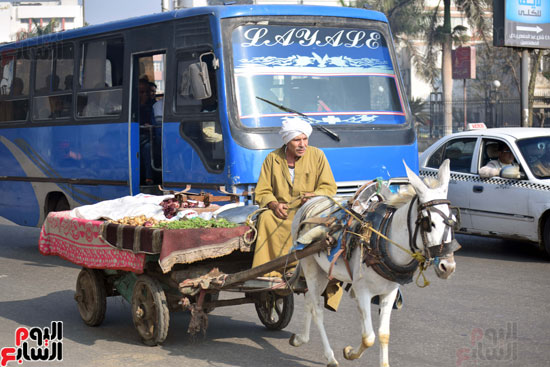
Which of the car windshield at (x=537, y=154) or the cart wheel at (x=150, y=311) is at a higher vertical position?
the car windshield at (x=537, y=154)

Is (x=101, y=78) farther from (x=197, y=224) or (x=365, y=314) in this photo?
(x=365, y=314)

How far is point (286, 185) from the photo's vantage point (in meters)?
6.97

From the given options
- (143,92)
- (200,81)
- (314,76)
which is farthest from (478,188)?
(143,92)

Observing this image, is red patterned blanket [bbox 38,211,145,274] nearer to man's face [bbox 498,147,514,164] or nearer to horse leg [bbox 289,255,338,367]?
horse leg [bbox 289,255,338,367]

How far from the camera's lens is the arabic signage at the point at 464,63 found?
161ft

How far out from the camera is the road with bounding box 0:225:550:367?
6.74m

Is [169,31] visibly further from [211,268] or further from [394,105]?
[211,268]

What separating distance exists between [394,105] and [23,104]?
6455mm

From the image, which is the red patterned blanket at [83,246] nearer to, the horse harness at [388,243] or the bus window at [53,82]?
the horse harness at [388,243]

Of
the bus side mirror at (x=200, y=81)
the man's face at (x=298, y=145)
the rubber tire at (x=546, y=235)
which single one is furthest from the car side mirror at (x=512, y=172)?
the man's face at (x=298, y=145)

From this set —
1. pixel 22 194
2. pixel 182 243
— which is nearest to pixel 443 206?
pixel 182 243

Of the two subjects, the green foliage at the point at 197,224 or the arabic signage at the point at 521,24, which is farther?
the arabic signage at the point at 521,24

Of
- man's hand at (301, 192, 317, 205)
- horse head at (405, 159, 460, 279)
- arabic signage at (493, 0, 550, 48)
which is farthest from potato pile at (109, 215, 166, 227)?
arabic signage at (493, 0, 550, 48)

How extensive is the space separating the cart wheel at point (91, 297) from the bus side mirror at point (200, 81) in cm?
272
